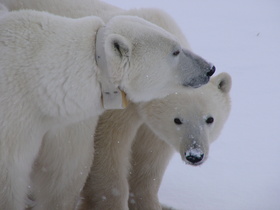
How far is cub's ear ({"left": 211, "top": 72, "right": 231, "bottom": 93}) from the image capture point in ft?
17.0

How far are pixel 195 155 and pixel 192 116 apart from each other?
345 mm

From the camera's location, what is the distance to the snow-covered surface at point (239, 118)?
21.1 feet

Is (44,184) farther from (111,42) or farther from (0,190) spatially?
(111,42)

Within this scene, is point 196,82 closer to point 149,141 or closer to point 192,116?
point 192,116

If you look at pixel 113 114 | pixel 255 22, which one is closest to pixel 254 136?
pixel 113 114

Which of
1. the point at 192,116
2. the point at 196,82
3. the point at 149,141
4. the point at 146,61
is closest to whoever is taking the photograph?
the point at 146,61

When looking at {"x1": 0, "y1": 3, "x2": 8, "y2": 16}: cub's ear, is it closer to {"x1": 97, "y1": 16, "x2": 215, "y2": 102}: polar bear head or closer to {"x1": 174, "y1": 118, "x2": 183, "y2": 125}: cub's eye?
{"x1": 97, "y1": 16, "x2": 215, "y2": 102}: polar bear head

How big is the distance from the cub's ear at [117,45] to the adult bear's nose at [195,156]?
3.84ft

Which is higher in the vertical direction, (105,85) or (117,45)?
(117,45)

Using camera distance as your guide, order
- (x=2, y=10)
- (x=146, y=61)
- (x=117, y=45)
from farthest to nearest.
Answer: (x=2, y=10) → (x=146, y=61) → (x=117, y=45)

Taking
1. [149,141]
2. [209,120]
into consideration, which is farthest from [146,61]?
[149,141]

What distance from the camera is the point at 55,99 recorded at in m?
3.99

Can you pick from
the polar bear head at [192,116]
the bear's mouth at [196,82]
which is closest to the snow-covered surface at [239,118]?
the polar bear head at [192,116]

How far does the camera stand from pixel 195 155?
4.70 m
